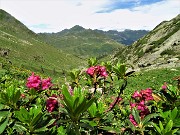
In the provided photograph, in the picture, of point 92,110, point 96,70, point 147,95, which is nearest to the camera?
point 92,110

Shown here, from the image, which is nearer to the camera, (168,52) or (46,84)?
(46,84)

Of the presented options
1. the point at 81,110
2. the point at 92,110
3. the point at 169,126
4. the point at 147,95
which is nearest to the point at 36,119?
the point at 81,110

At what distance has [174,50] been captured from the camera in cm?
5241

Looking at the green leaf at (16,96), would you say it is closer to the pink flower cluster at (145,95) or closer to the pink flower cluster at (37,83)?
the pink flower cluster at (37,83)

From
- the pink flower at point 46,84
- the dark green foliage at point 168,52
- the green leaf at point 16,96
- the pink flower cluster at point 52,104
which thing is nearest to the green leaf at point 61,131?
the pink flower cluster at point 52,104

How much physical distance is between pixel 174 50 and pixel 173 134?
5142 centimetres

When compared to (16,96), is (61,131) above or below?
below

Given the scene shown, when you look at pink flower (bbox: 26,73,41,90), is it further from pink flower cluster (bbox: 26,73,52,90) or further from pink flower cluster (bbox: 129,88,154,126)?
pink flower cluster (bbox: 129,88,154,126)

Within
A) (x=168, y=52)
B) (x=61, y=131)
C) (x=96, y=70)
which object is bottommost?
(x=61, y=131)

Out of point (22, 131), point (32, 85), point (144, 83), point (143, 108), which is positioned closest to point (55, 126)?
point (22, 131)

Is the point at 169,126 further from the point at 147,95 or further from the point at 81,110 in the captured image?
the point at 147,95

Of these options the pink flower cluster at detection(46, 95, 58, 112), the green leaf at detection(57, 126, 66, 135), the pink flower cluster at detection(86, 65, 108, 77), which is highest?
the pink flower cluster at detection(86, 65, 108, 77)

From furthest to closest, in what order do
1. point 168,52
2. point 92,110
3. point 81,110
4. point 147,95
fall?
point 168,52 < point 147,95 < point 92,110 < point 81,110

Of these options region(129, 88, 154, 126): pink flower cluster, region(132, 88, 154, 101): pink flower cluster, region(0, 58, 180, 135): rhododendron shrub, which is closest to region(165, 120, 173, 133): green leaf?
region(0, 58, 180, 135): rhododendron shrub
